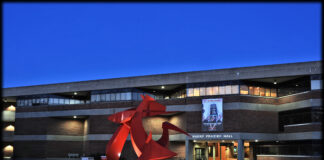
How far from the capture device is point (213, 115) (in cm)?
4206

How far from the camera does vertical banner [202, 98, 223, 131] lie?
41.9 meters

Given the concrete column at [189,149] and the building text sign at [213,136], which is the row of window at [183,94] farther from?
the concrete column at [189,149]

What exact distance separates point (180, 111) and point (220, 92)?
5.78 m

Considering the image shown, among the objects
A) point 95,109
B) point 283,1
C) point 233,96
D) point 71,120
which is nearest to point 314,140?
point 233,96

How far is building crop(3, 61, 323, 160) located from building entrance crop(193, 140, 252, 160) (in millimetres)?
117

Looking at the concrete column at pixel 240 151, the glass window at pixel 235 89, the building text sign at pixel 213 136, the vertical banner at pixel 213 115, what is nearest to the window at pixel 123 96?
the building text sign at pixel 213 136

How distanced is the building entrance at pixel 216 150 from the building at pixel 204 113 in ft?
Answer: 0.39

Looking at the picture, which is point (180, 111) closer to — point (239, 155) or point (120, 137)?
point (239, 155)

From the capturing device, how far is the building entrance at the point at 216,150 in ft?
152

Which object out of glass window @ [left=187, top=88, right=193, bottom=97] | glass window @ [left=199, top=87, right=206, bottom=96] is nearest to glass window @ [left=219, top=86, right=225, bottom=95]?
glass window @ [left=199, top=87, right=206, bottom=96]

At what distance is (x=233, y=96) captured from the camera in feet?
137

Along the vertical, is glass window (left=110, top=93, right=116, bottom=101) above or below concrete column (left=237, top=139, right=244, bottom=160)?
above

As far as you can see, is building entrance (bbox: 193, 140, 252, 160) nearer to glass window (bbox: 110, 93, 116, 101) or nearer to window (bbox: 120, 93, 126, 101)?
window (bbox: 120, 93, 126, 101)

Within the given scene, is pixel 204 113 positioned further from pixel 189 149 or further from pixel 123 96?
pixel 123 96
